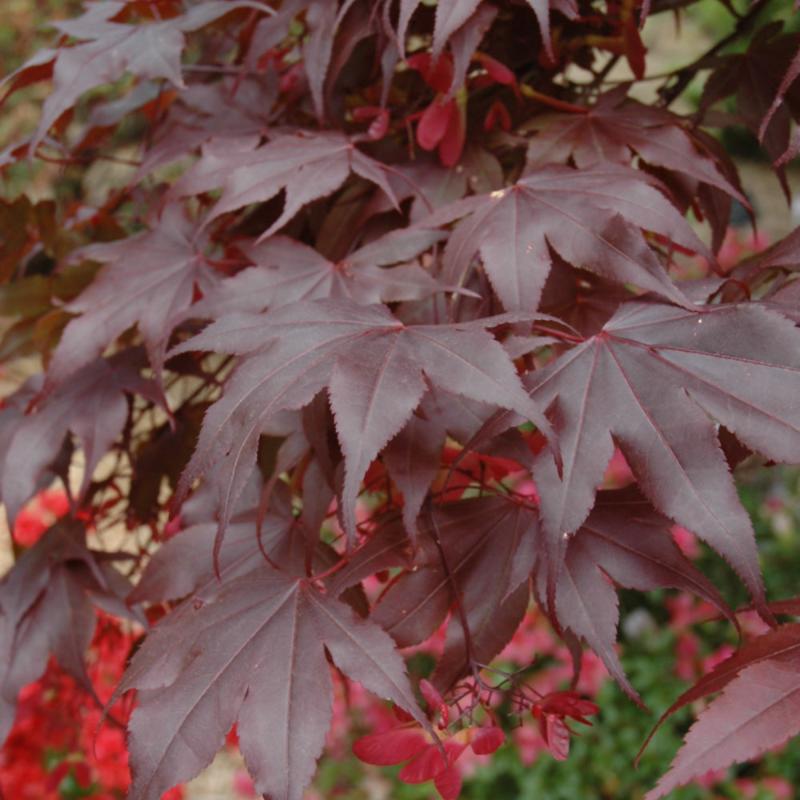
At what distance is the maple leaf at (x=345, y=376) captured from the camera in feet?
2.09

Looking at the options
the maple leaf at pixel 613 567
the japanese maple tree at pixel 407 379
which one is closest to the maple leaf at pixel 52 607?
the japanese maple tree at pixel 407 379

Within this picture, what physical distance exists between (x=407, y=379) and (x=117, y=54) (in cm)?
57

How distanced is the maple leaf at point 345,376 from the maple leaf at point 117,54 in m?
0.35

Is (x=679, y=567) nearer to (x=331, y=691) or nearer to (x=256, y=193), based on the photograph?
(x=331, y=691)

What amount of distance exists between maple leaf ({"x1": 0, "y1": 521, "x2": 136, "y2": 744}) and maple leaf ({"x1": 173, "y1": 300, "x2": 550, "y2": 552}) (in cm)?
48

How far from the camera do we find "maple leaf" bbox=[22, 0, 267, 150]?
95 cm

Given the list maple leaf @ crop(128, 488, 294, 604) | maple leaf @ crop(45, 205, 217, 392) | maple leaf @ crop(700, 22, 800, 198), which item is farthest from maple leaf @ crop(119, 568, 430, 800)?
maple leaf @ crop(700, 22, 800, 198)

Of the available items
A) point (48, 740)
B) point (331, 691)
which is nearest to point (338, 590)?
point (331, 691)

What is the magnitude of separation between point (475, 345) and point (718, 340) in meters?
0.19

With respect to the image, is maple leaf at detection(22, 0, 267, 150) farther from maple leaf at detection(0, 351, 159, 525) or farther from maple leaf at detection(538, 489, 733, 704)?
maple leaf at detection(538, 489, 733, 704)

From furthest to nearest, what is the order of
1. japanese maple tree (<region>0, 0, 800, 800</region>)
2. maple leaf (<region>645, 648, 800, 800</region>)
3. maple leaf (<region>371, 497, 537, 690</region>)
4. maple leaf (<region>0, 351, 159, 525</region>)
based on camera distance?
1. maple leaf (<region>0, 351, 159, 525</region>)
2. maple leaf (<region>371, 497, 537, 690</region>)
3. japanese maple tree (<region>0, 0, 800, 800</region>)
4. maple leaf (<region>645, 648, 800, 800</region>)

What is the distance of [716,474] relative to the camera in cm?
64

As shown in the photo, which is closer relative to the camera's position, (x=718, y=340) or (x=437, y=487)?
(x=718, y=340)

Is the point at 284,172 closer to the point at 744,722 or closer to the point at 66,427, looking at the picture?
the point at 66,427
